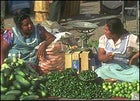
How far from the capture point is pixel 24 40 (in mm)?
6465

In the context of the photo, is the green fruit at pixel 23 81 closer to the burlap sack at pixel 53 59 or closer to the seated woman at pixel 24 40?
the seated woman at pixel 24 40

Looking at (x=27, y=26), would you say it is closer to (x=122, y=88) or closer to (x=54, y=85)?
(x=54, y=85)

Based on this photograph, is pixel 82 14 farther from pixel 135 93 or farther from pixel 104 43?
pixel 135 93

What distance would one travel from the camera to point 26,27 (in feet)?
20.5

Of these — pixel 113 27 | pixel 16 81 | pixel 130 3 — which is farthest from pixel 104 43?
pixel 130 3

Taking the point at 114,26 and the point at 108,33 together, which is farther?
the point at 108,33

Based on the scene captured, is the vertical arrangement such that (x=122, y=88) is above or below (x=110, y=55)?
below

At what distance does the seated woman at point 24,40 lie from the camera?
627 centimetres

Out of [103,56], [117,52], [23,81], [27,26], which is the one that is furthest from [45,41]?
[23,81]

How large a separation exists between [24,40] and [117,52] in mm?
1356

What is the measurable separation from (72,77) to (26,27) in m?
1.09

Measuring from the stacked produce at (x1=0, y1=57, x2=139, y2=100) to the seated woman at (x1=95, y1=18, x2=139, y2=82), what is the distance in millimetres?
443

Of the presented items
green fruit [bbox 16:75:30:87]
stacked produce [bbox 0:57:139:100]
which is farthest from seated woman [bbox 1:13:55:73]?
green fruit [bbox 16:75:30:87]

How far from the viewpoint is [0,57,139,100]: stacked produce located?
16.3 ft
